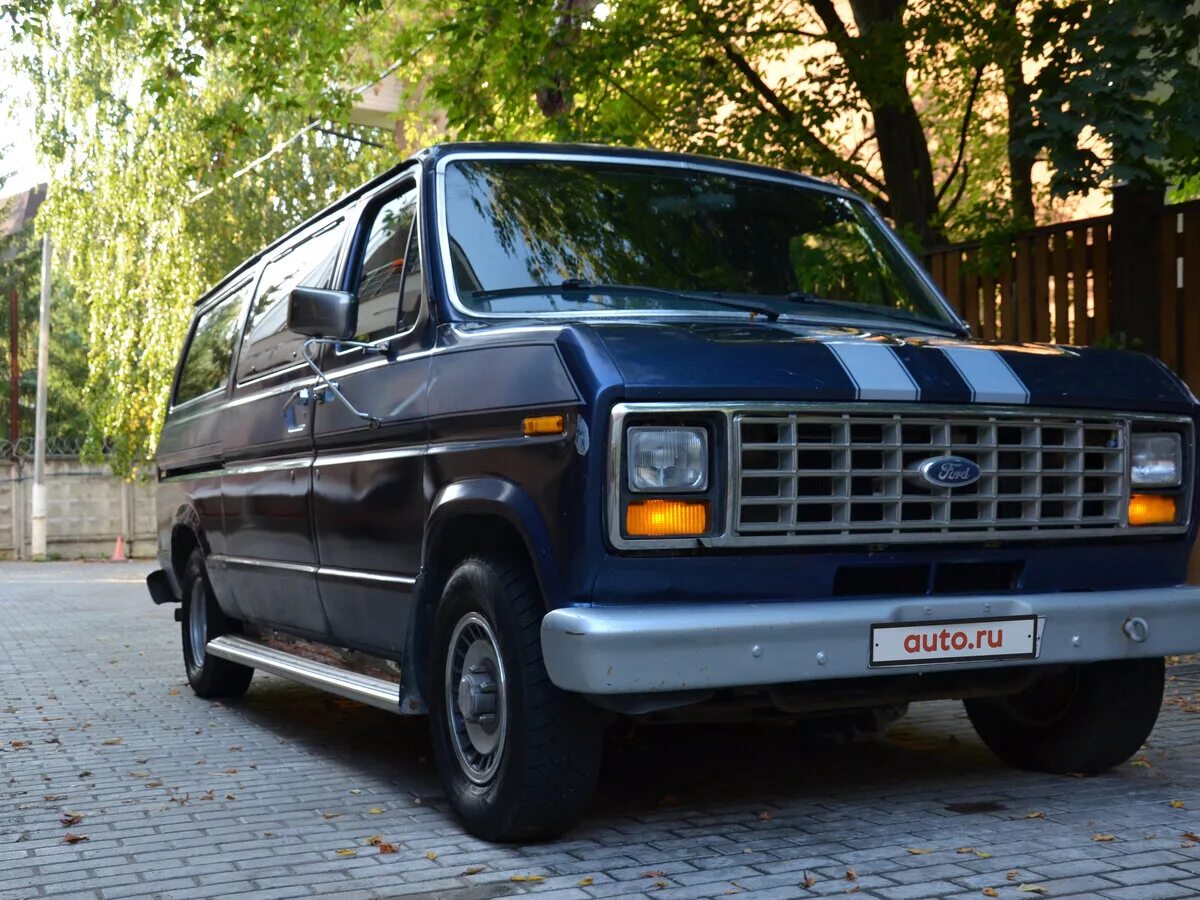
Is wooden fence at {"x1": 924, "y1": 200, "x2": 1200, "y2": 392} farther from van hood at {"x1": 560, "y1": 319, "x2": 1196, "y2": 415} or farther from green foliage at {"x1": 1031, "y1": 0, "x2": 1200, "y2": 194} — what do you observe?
van hood at {"x1": 560, "y1": 319, "x2": 1196, "y2": 415}

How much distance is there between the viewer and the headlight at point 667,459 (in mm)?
4426

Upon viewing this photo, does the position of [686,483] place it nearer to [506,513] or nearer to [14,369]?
[506,513]

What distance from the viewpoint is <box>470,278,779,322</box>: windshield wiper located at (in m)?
5.45

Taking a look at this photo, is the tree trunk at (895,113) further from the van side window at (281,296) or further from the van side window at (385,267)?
the van side window at (385,267)

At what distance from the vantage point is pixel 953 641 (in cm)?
477

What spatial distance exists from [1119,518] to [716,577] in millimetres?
1497

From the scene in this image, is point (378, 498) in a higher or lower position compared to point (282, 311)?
lower

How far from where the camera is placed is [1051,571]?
5062 mm

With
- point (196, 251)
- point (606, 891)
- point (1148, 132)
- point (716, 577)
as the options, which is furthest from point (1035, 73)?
point (196, 251)

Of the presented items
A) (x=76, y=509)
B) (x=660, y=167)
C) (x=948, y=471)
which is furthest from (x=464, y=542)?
(x=76, y=509)

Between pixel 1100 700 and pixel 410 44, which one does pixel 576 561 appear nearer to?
pixel 1100 700

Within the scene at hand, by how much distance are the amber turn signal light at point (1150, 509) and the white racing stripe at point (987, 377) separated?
62cm

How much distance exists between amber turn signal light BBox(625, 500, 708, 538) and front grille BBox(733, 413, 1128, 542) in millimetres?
109

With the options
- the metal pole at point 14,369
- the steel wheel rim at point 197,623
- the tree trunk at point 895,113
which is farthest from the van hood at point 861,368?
the metal pole at point 14,369
